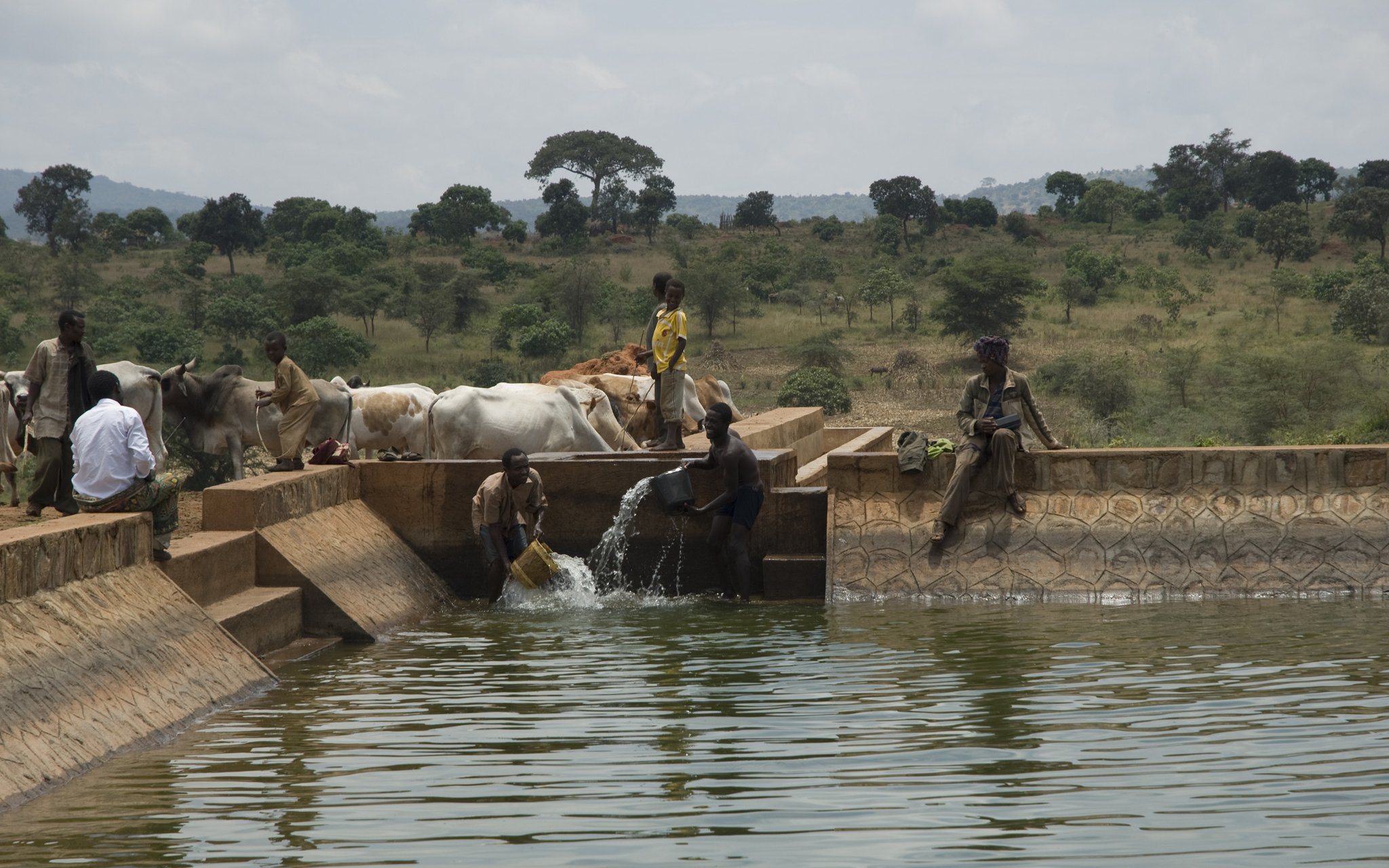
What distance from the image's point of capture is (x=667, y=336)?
13.2 metres

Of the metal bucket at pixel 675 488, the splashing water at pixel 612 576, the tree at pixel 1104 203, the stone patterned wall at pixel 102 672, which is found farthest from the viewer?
the tree at pixel 1104 203

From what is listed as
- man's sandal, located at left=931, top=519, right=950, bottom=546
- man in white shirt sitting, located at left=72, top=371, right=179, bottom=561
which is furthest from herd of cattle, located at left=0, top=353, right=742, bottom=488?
man in white shirt sitting, located at left=72, top=371, right=179, bottom=561

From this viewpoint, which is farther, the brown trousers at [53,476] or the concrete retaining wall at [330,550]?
the brown trousers at [53,476]

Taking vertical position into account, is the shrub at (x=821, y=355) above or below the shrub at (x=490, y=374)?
above

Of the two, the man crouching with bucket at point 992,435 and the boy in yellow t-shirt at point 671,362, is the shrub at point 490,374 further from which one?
the man crouching with bucket at point 992,435

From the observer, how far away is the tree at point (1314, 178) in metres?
77.4

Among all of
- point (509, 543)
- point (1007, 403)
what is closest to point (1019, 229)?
point (1007, 403)

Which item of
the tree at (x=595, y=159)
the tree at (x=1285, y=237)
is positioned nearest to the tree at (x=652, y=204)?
the tree at (x=595, y=159)

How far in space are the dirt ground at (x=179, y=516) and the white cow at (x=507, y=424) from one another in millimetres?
2331

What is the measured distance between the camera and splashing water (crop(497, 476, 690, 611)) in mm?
11484

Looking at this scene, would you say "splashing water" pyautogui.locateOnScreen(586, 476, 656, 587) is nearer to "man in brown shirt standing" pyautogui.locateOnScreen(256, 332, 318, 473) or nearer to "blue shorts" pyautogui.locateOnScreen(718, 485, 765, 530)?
"blue shorts" pyautogui.locateOnScreen(718, 485, 765, 530)

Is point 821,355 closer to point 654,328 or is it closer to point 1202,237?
point 1202,237

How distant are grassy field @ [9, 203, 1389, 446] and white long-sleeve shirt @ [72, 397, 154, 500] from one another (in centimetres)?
1338

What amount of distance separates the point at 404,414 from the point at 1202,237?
153 feet
